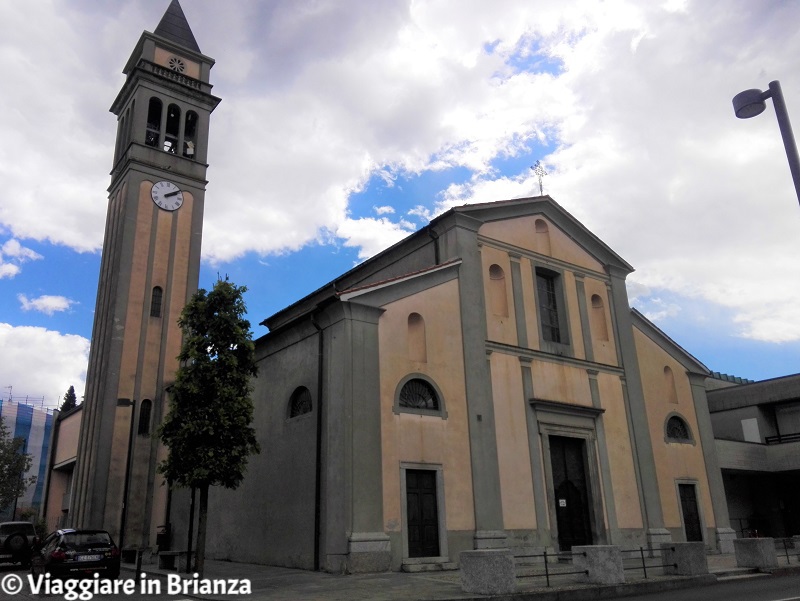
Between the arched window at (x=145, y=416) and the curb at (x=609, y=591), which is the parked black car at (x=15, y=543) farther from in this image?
the curb at (x=609, y=591)

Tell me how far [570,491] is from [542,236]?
9.20 m

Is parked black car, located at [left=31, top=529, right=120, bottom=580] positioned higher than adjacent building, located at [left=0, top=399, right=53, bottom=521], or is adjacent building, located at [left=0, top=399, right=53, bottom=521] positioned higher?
adjacent building, located at [left=0, top=399, right=53, bottom=521]

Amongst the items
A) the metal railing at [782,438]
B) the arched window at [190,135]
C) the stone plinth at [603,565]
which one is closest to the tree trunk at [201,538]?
the stone plinth at [603,565]

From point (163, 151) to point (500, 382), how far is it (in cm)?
2165

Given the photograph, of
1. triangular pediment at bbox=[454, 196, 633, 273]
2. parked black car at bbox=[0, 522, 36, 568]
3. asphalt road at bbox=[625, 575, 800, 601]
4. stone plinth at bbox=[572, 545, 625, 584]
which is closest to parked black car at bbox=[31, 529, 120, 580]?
parked black car at bbox=[0, 522, 36, 568]

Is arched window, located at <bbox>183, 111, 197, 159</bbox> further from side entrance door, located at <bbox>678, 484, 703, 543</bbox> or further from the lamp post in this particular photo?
the lamp post

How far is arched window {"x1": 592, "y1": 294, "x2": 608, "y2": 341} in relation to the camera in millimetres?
24281

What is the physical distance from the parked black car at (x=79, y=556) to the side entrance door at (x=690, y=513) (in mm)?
19052

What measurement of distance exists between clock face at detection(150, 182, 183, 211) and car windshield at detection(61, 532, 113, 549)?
19219mm

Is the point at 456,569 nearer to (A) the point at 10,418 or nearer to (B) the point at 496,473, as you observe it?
(B) the point at 496,473

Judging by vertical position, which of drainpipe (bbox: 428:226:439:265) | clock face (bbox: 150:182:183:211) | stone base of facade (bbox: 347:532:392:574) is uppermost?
clock face (bbox: 150:182:183:211)

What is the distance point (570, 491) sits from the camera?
68.5ft

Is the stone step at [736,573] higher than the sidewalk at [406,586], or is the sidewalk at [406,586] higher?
the sidewalk at [406,586]

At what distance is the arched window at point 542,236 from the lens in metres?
23.7
